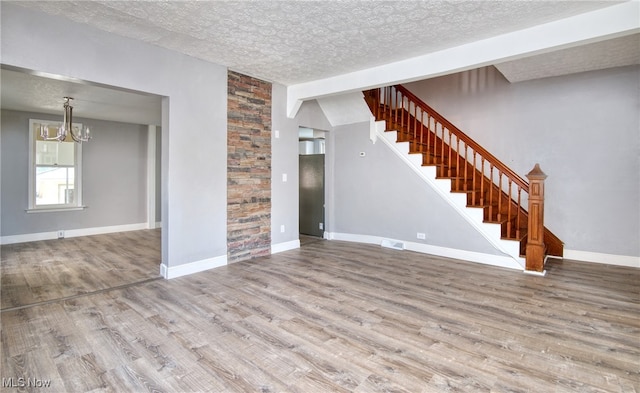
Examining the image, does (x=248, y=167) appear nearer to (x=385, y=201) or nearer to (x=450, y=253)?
(x=385, y=201)

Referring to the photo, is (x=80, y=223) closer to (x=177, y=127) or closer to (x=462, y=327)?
(x=177, y=127)

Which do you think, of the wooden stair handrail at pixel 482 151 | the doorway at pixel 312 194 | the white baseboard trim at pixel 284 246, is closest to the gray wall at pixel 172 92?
the white baseboard trim at pixel 284 246

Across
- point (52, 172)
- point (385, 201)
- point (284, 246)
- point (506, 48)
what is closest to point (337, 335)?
point (284, 246)

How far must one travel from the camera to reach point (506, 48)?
11.3ft

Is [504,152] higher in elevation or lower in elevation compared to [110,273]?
higher

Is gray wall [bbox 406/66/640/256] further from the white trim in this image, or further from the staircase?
the white trim

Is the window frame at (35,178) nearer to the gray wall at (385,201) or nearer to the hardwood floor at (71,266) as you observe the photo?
the hardwood floor at (71,266)

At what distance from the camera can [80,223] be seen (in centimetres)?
709

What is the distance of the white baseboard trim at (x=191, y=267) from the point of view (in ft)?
13.3

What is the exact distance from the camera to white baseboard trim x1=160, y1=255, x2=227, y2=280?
406 centimetres

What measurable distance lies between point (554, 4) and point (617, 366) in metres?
2.95

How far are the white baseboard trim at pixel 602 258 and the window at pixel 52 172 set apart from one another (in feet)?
31.5

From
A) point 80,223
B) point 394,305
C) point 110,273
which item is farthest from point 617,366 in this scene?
point 80,223

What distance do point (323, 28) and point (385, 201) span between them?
11.7 feet
